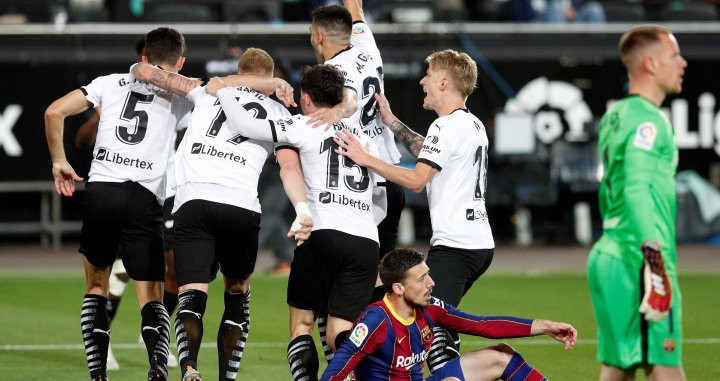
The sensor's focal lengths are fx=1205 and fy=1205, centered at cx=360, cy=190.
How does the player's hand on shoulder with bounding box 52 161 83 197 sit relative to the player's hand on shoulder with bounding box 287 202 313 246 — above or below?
above

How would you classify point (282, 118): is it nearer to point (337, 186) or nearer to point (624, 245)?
point (337, 186)

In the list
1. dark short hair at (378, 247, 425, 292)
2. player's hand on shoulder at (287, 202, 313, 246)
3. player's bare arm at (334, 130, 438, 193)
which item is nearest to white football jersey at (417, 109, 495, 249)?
player's bare arm at (334, 130, 438, 193)

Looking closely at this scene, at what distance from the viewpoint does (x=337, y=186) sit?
7020 millimetres

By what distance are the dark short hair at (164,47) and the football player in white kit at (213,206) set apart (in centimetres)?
37

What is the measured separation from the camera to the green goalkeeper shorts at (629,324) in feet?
17.4

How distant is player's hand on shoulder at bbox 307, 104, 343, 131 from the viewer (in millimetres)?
7027

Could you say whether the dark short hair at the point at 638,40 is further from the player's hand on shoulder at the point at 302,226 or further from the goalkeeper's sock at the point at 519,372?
the goalkeeper's sock at the point at 519,372

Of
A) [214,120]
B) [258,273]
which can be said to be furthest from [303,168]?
[258,273]

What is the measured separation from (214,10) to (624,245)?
14.4 m

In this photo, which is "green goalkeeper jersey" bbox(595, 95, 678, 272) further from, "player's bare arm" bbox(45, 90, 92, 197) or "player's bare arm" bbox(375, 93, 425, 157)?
"player's bare arm" bbox(45, 90, 92, 197)

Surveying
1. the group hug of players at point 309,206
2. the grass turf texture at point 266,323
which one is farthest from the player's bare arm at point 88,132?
the grass turf texture at point 266,323

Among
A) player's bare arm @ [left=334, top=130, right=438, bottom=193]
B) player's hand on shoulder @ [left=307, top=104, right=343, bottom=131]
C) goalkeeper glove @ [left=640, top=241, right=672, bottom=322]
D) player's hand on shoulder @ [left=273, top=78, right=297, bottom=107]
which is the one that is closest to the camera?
goalkeeper glove @ [left=640, top=241, right=672, bottom=322]

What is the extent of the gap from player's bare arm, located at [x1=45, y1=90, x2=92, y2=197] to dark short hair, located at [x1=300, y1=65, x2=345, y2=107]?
1.64m

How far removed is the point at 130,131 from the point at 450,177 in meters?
2.18
